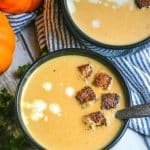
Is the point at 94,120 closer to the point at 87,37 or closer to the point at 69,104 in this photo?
the point at 69,104

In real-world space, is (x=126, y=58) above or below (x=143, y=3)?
below

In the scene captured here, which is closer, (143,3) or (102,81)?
(102,81)

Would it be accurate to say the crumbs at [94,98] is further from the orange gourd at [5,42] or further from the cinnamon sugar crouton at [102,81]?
the orange gourd at [5,42]

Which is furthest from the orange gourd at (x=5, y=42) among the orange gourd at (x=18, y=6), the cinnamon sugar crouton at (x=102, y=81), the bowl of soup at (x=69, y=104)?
the cinnamon sugar crouton at (x=102, y=81)

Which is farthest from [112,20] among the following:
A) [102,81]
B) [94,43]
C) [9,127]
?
[9,127]

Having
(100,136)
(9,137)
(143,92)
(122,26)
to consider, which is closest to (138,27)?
(122,26)

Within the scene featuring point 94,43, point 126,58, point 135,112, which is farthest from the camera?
point 126,58
